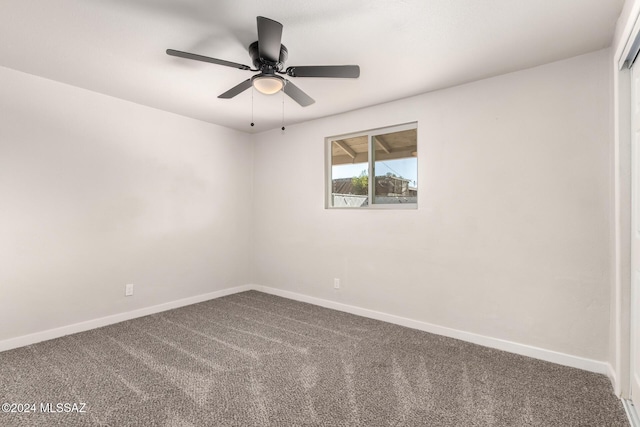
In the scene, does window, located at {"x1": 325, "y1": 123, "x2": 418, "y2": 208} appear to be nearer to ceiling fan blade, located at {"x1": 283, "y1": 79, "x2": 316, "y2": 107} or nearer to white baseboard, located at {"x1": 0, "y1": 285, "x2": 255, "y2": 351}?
ceiling fan blade, located at {"x1": 283, "y1": 79, "x2": 316, "y2": 107}

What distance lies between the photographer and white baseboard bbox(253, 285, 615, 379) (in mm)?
2312

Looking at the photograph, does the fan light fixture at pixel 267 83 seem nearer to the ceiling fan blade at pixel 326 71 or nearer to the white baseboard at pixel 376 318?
the ceiling fan blade at pixel 326 71

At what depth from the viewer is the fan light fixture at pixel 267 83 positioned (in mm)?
2020

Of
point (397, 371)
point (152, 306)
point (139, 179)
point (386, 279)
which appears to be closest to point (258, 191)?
point (139, 179)

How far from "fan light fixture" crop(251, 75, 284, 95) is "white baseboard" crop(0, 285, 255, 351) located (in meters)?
2.84

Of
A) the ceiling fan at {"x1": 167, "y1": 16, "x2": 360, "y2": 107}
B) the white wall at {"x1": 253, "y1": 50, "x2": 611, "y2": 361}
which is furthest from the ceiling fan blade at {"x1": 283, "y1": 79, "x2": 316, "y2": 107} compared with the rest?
the white wall at {"x1": 253, "y1": 50, "x2": 611, "y2": 361}

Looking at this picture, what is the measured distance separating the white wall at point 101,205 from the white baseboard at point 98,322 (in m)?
0.05

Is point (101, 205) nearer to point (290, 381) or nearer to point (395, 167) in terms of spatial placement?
point (290, 381)

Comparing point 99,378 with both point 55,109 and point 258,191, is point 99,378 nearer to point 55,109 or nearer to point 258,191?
point 55,109

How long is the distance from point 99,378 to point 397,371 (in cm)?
208

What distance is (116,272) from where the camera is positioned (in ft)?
10.9

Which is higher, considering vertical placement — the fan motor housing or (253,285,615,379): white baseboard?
the fan motor housing

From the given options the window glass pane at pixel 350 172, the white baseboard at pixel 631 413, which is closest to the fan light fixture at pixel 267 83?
the window glass pane at pixel 350 172

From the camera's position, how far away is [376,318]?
3.46 m
